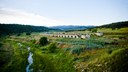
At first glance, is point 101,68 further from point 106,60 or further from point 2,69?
point 2,69

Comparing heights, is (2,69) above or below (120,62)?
below

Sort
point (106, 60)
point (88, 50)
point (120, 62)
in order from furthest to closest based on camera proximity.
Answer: point (88, 50) < point (106, 60) < point (120, 62)

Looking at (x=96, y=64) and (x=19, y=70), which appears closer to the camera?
(x=96, y=64)

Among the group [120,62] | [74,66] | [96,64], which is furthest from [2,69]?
[120,62]

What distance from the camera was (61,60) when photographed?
4603 cm

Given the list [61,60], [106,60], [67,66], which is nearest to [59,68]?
[67,66]

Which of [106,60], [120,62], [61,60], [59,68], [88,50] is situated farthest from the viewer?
[88,50]

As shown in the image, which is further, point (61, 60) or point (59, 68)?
point (61, 60)

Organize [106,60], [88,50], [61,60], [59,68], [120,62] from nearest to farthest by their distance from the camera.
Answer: [120,62]
[106,60]
[59,68]
[61,60]
[88,50]

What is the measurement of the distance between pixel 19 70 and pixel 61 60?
11547 millimetres

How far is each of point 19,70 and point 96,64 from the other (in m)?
17.5

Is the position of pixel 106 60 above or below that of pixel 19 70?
above

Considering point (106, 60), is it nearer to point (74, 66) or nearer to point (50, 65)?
point (74, 66)

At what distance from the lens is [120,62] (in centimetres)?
3372
